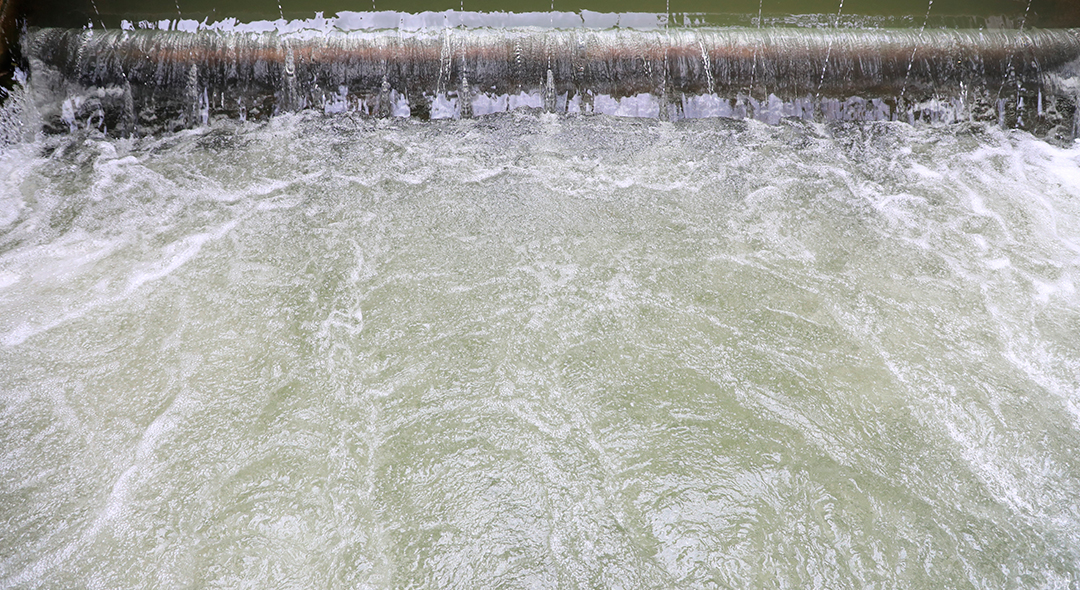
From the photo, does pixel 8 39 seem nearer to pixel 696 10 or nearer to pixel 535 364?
pixel 535 364

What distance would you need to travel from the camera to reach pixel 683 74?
5238 mm

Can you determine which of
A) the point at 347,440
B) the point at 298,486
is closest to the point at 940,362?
the point at 347,440

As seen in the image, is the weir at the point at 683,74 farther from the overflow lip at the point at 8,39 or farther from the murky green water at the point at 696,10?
the overflow lip at the point at 8,39

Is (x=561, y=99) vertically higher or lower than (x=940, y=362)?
higher

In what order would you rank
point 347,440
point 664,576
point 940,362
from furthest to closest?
point 940,362
point 347,440
point 664,576

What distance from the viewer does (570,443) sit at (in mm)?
2783

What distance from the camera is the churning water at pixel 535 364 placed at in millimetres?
2449

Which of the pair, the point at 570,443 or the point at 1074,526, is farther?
the point at 570,443

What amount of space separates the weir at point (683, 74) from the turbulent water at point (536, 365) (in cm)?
A: 53

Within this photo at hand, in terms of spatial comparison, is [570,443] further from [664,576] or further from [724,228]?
[724,228]

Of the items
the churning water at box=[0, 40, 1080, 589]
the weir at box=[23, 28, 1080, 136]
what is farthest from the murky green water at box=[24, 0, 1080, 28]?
the churning water at box=[0, 40, 1080, 589]

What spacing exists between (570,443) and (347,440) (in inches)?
38.7

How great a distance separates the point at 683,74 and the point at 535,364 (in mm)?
3257

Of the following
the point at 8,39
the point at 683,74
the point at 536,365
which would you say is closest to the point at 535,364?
the point at 536,365
